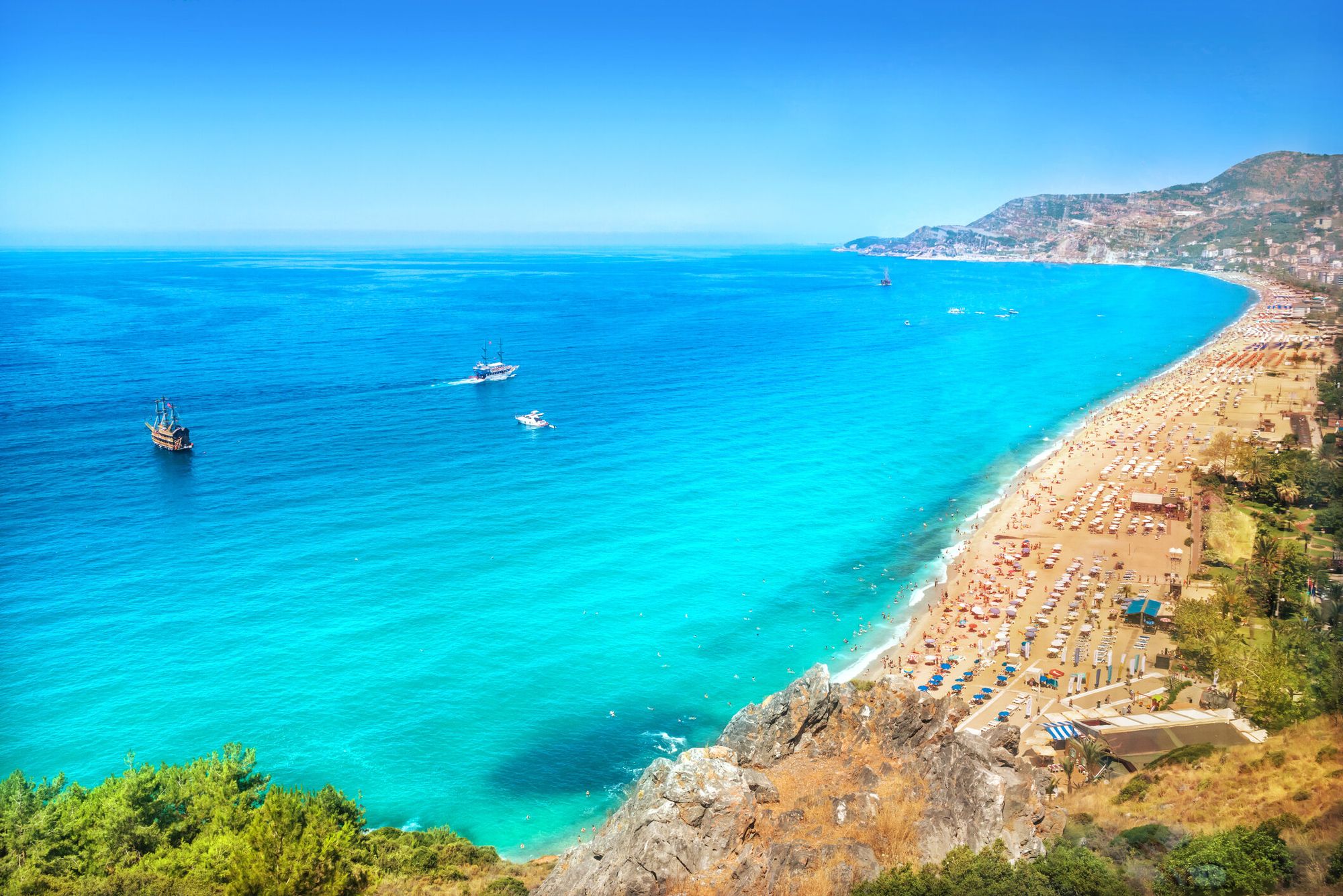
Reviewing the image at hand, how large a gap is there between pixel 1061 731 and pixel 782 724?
14379 mm

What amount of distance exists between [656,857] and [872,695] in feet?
27.0

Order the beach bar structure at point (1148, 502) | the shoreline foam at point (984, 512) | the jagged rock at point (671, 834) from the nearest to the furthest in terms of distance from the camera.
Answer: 1. the jagged rock at point (671, 834)
2. the shoreline foam at point (984, 512)
3. the beach bar structure at point (1148, 502)

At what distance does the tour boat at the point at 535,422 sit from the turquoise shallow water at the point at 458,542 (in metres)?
2.20

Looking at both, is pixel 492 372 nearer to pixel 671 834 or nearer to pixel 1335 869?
pixel 671 834

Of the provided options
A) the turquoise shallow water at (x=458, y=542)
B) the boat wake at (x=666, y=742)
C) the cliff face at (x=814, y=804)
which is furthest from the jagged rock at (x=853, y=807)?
the boat wake at (x=666, y=742)

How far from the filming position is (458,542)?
1902 inches

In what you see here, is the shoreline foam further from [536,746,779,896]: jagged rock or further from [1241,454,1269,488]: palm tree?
[536,746,779,896]: jagged rock

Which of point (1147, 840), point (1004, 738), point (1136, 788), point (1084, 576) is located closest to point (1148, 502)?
point (1084, 576)

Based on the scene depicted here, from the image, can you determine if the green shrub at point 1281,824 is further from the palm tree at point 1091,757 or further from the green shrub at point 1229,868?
the palm tree at point 1091,757

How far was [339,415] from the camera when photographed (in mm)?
73375

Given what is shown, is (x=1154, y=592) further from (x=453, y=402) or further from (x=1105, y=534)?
(x=453, y=402)

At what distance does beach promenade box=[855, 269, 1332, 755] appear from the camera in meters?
34.7

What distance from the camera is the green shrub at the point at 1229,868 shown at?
1536cm

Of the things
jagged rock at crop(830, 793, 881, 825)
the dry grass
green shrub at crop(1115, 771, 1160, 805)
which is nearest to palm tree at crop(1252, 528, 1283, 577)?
green shrub at crop(1115, 771, 1160, 805)
